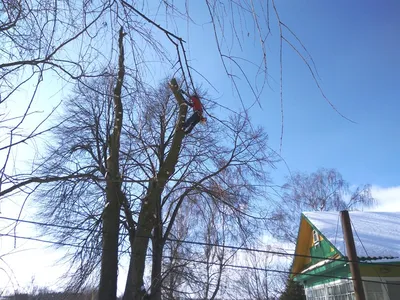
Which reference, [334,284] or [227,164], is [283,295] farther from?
[227,164]

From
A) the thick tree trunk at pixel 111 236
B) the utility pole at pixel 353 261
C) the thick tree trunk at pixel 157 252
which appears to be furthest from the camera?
the thick tree trunk at pixel 157 252

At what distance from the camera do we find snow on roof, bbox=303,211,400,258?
41.9ft

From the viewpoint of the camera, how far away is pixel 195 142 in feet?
42.7

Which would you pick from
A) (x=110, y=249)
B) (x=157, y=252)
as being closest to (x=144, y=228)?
(x=110, y=249)

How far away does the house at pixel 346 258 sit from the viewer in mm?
12309

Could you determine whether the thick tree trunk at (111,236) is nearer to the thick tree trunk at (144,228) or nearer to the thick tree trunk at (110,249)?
the thick tree trunk at (110,249)

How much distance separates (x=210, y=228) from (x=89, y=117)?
5.34 metres

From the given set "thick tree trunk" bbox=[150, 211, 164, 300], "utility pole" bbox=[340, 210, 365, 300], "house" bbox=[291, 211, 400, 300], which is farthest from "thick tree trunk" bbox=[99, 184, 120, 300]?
"utility pole" bbox=[340, 210, 365, 300]

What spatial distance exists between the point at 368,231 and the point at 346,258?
3.34 metres

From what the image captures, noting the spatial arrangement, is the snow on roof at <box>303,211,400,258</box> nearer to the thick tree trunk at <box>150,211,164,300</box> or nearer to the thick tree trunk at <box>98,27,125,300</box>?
the thick tree trunk at <box>150,211,164,300</box>

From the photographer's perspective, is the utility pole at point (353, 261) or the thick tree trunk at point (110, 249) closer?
the utility pole at point (353, 261)

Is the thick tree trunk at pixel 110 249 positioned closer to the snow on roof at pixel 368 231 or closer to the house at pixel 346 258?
the house at pixel 346 258

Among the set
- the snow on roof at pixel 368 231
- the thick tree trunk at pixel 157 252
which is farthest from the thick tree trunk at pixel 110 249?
the snow on roof at pixel 368 231

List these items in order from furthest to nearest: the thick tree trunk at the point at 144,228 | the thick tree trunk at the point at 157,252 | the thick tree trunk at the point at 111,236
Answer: the thick tree trunk at the point at 157,252 < the thick tree trunk at the point at 144,228 < the thick tree trunk at the point at 111,236
